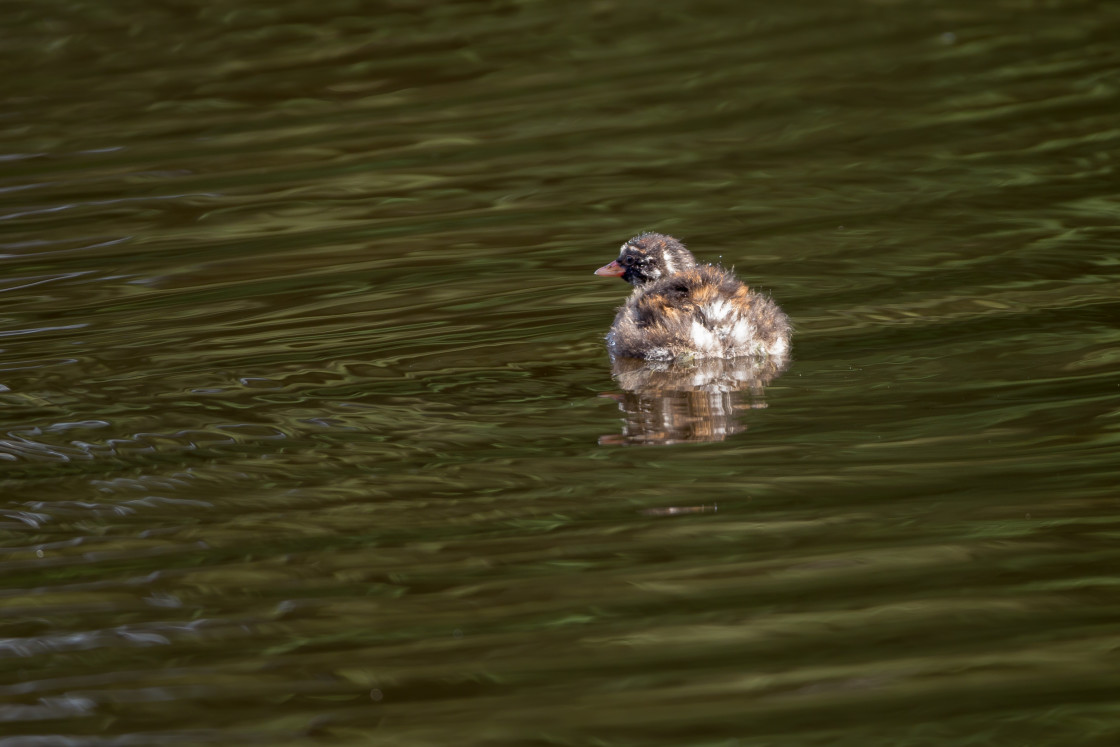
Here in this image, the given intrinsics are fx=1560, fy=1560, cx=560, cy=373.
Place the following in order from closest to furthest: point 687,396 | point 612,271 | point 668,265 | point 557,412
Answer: point 557,412 < point 687,396 < point 668,265 < point 612,271

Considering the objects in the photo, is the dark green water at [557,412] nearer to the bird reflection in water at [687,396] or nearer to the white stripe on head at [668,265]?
the bird reflection in water at [687,396]

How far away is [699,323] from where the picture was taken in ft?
21.5

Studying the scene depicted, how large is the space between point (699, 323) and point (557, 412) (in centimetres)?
103

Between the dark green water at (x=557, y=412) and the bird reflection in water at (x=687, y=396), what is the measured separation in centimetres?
3

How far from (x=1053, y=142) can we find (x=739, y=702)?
22.8ft

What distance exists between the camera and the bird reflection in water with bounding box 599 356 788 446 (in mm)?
5516

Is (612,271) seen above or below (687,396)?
above

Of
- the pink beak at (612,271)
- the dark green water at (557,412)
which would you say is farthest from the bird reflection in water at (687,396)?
the pink beak at (612,271)

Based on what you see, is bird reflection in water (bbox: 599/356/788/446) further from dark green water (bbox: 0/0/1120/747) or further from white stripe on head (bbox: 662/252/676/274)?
white stripe on head (bbox: 662/252/676/274)

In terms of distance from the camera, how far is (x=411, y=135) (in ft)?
35.3

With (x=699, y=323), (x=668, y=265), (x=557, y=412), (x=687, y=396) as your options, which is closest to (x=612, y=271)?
(x=668, y=265)

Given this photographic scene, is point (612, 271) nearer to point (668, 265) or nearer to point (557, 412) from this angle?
point (668, 265)

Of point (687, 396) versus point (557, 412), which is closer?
point (557, 412)

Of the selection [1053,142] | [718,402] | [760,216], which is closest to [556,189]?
[760,216]
